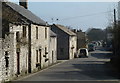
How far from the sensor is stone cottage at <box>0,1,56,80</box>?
85.7 feet

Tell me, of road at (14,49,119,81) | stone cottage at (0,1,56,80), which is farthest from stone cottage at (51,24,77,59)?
road at (14,49,119,81)

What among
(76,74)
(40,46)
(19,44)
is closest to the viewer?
(19,44)

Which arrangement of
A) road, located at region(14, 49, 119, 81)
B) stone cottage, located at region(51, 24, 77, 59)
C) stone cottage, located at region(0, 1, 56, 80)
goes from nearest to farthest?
stone cottage, located at region(0, 1, 56, 80)
road, located at region(14, 49, 119, 81)
stone cottage, located at region(51, 24, 77, 59)

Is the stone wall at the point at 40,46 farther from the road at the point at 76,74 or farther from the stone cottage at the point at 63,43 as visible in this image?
the stone cottage at the point at 63,43

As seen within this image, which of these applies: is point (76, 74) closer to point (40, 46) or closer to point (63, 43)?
point (40, 46)

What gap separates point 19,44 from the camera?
30438mm

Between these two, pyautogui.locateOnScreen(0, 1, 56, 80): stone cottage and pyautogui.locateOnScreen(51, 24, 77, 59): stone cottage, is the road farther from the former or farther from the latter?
pyautogui.locateOnScreen(51, 24, 77, 59): stone cottage

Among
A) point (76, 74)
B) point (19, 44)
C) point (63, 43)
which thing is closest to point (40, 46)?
point (76, 74)

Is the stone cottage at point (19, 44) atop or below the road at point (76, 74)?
atop

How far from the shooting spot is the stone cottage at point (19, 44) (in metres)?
26.1

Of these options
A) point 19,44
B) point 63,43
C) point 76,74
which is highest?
point 63,43

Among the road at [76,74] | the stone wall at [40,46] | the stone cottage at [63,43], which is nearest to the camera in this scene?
the road at [76,74]

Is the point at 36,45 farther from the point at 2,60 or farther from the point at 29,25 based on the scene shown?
the point at 2,60

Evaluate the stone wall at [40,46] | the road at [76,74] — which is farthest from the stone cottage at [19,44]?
the road at [76,74]
